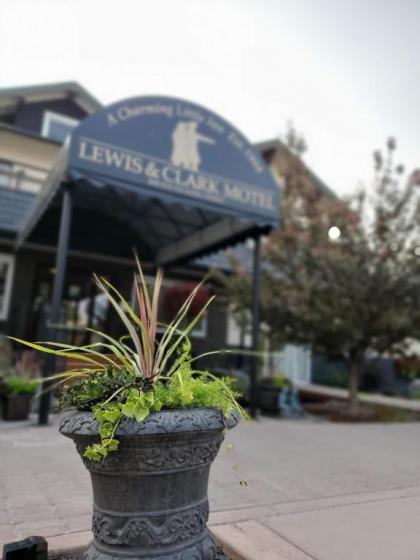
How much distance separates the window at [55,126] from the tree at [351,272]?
1054 centimetres

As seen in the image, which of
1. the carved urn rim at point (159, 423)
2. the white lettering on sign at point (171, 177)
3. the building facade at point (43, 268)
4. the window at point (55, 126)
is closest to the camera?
the carved urn rim at point (159, 423)

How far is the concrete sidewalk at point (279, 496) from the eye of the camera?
Answer: 8.23ft

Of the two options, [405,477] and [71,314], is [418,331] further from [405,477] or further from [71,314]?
[71,314]

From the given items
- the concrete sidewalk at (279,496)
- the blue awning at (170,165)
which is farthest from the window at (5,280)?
the concrete sidewalk at (279,496)

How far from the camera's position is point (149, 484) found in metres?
1.81

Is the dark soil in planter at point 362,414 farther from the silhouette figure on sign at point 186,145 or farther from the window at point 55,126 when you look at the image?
the window at point 55,126

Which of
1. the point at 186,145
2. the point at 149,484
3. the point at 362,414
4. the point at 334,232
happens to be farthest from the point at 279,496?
the point at 334,232

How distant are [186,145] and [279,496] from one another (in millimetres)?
4994

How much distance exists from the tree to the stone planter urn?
5.84 metres

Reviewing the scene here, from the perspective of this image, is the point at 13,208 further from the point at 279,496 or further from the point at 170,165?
the point at 279,496

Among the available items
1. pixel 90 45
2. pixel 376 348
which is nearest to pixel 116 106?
pixel 90 45

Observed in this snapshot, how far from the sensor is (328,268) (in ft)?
25.1

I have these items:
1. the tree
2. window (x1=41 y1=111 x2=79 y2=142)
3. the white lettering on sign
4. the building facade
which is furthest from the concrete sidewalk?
window (x1=41 y1=111 x2=79 y2=142)

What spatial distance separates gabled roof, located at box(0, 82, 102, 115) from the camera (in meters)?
14.8
